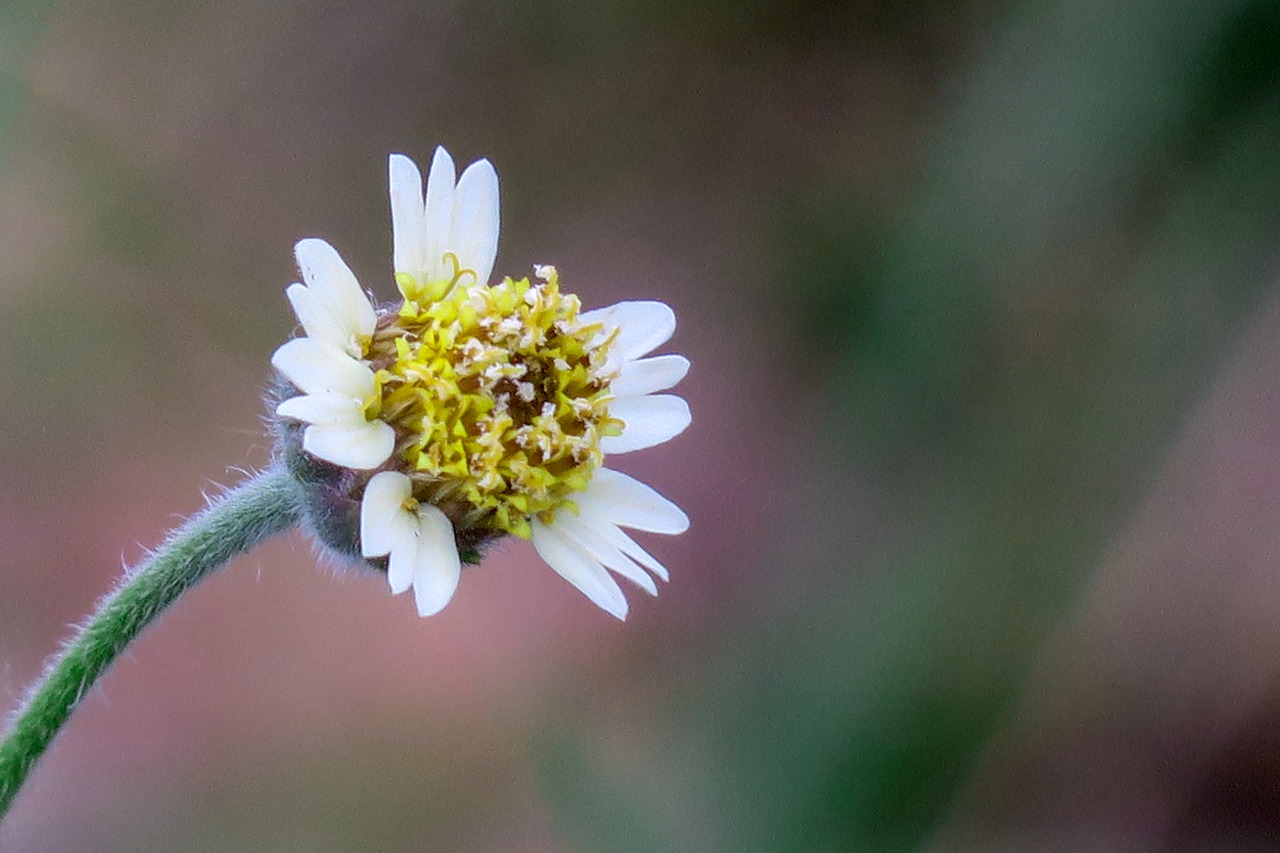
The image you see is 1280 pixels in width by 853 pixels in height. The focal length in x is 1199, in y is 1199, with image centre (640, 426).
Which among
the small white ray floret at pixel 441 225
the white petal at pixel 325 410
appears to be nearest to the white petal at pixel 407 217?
the small white ray floret at pixel 441 225

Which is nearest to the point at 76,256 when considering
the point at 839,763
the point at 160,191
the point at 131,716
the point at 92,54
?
the point at 160,191

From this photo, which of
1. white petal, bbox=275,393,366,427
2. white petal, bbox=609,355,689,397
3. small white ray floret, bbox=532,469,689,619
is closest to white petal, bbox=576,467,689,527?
small white ray floret, bbox=532,469,689,619

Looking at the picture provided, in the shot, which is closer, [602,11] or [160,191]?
[160,191]

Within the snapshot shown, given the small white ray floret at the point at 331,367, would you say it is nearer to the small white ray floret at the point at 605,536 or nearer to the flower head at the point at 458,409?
the flower head at the point at 458,409

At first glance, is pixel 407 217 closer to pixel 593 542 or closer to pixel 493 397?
pixel 493 397

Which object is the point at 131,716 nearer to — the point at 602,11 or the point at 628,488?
the point at 628,488

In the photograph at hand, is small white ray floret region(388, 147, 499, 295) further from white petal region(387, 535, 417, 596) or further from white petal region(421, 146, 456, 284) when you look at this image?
white petal region(387, 535, 417, 596)
